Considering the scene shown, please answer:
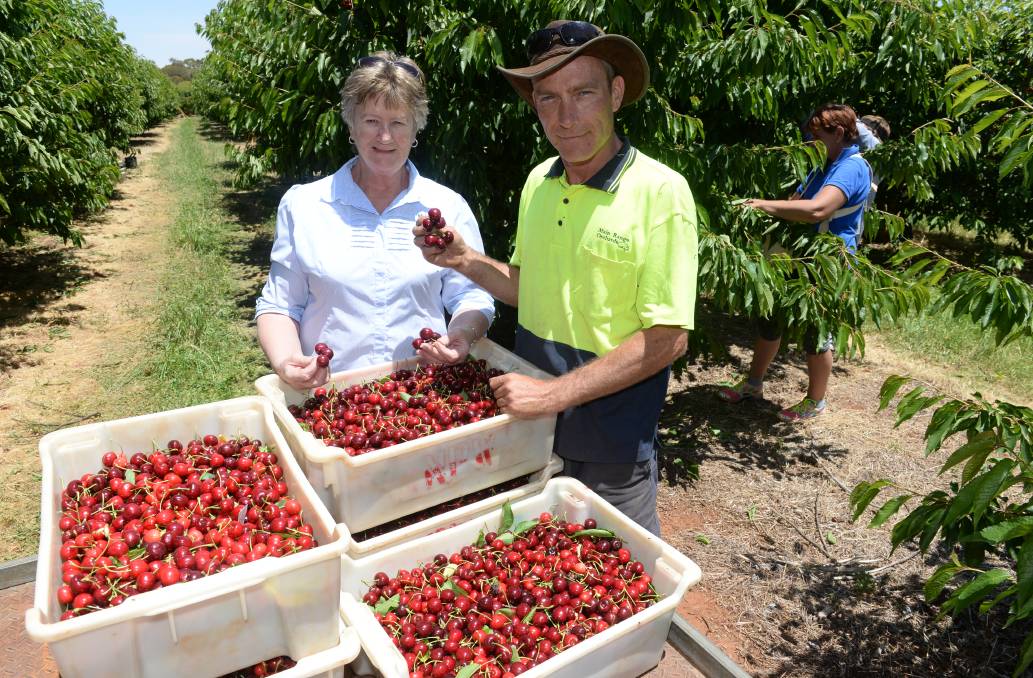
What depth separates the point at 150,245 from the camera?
14.6 metres

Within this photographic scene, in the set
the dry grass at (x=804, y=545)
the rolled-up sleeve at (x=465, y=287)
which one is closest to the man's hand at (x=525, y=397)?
the rolled-up sleeve at (x=465, y=287)

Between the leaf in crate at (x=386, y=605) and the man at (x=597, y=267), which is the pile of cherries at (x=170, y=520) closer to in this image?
the leaf in crate at (x=386, y=605)

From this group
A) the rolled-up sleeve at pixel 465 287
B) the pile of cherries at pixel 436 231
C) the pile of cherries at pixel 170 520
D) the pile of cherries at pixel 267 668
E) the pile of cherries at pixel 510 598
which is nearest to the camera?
the pile of cherries at pixel 170 520

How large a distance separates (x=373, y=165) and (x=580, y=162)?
97 centimetres

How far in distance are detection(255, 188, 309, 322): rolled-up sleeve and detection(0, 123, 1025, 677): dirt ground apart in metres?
3.10

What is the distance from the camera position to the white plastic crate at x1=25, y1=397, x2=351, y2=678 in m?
1.34

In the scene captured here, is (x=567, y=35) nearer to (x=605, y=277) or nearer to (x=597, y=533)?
(x=605, y=277)

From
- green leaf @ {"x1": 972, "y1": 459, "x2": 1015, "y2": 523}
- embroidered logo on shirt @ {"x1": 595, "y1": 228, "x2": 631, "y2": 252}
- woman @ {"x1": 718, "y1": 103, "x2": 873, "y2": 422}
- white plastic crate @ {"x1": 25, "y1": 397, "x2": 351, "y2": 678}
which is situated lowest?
white plastic crate @ {"x1": 25, "y1": 397, "x2": 351, "y2": 678}

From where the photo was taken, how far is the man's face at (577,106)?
2.33 metres

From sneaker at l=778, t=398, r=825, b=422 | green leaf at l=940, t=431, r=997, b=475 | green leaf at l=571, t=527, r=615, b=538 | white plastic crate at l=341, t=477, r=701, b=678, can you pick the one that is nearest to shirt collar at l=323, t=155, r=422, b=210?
white plastic crate at l=341, t=477, r=701, b=678

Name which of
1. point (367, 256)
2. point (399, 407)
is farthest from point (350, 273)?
point (399, 407)

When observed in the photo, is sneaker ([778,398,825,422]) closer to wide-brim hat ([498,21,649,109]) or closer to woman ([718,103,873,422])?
woman ([718,103,873,422])

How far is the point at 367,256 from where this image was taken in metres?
2.85

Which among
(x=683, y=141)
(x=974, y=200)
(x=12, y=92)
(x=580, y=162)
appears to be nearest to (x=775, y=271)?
(x=683, y=141)
